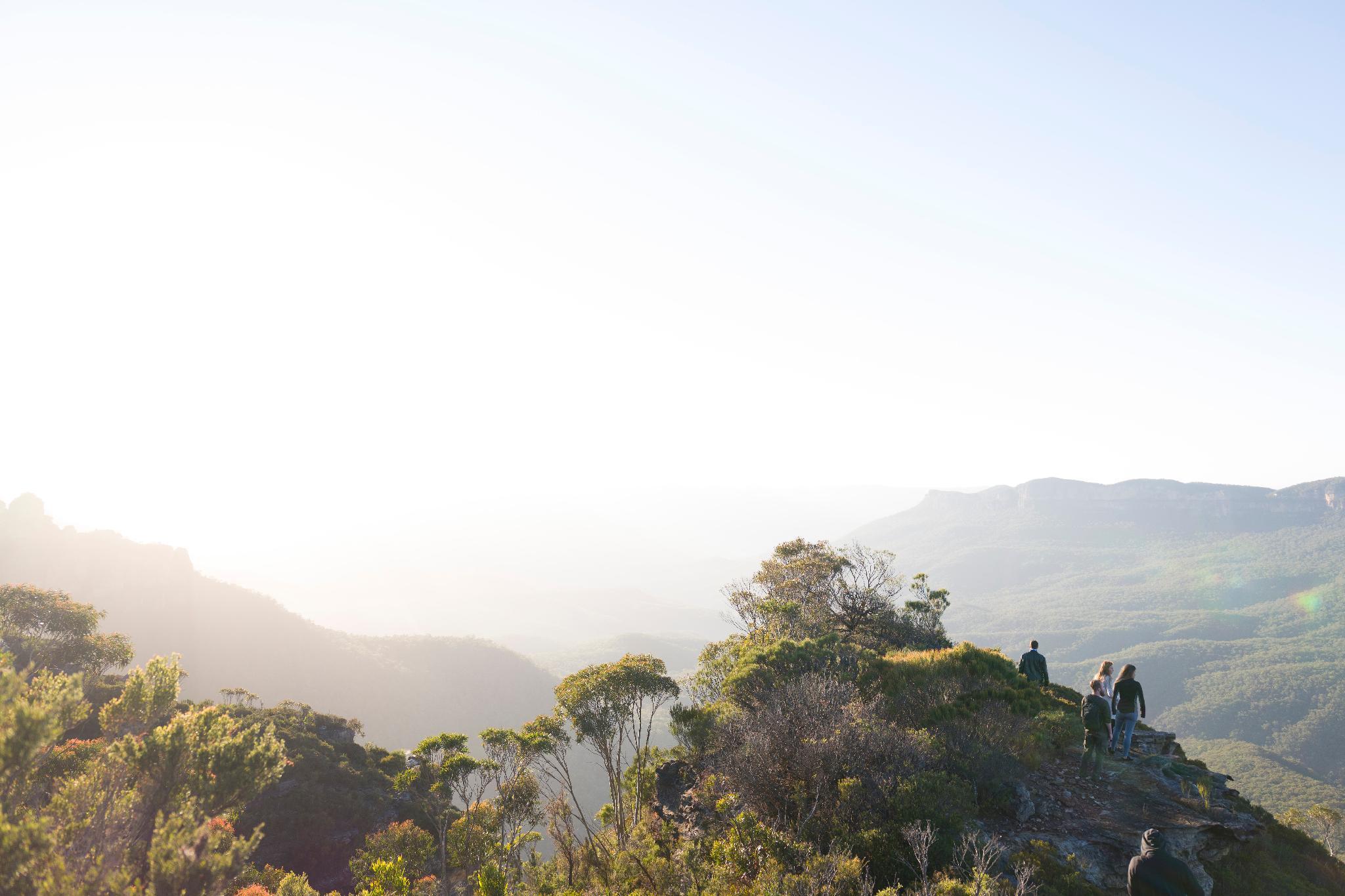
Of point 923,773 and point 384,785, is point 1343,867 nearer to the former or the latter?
point 923,773

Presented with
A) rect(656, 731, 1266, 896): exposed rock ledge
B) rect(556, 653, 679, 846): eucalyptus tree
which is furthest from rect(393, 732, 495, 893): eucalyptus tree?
rect(656, 731, 1266, 896): exposed rock ledge

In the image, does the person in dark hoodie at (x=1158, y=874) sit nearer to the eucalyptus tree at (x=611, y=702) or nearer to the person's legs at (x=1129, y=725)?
the person's legs at (x=1129, y=725)

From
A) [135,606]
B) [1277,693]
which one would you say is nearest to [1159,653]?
[1277,693]

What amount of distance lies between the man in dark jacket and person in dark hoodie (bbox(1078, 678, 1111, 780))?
6.16 meters

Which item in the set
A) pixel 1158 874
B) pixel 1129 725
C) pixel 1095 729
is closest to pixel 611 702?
pixel 1095 729

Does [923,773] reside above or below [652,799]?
above

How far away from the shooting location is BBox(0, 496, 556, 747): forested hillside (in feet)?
300

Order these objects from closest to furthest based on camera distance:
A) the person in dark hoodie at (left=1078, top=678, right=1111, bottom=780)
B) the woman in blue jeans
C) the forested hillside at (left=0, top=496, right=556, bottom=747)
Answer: the person in dark hoodie at (left=1078, top=678, right=1111, bottom=780)
the woman in blue jeans
the forested hillside at (left=0, top=496, right=556, bottom=747)

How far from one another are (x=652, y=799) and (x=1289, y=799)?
10159cm

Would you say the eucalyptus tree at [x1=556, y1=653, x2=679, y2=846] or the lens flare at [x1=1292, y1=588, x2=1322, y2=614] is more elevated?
the eucalyptus tree at [x1=556, y1=653, x2=679, y2=846]

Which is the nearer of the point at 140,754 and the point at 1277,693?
the point at 140,754

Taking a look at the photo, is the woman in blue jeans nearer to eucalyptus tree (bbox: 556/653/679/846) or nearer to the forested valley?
the forested valley

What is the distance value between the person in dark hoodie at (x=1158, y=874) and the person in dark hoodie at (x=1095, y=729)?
709 centimetres

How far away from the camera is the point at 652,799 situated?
69.3 ft
